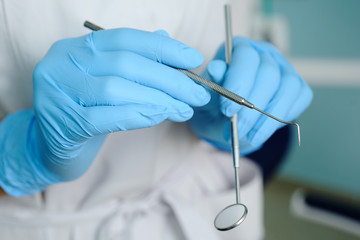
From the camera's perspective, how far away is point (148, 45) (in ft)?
1.61

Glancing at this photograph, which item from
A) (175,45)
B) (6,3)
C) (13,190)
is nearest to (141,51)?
(175,45)

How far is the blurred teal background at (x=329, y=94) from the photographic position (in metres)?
1.80

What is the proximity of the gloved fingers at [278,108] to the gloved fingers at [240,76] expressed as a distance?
6 cm

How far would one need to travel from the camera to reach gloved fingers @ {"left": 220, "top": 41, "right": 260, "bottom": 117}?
55 centimetres

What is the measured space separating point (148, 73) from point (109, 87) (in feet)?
0.20

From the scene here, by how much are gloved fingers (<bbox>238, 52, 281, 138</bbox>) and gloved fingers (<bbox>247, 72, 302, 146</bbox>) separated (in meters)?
0.01

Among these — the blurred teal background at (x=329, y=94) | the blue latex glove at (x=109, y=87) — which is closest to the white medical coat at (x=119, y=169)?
the blue latex glove at (x=109, y=87)

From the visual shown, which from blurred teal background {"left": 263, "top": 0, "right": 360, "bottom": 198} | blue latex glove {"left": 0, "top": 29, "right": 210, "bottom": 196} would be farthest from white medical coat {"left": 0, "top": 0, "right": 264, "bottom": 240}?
blurred teal background {"left": 263, "top": 0, "right": 360, "bottom": 198}

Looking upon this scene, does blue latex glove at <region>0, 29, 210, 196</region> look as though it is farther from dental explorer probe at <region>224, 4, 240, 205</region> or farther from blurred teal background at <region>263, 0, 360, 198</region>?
blurred teal background at <region>263, 0, 360, 198</region>

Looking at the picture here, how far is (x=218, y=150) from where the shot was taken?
0.83 metres

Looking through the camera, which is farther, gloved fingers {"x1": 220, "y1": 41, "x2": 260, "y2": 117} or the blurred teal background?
the blurred teal background

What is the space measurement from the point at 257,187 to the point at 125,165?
0.89ft

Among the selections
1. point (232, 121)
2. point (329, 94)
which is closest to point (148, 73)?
point (232, 121)

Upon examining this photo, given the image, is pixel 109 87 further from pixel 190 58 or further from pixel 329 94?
pixel 329 94
